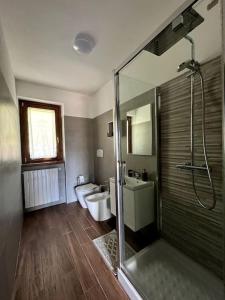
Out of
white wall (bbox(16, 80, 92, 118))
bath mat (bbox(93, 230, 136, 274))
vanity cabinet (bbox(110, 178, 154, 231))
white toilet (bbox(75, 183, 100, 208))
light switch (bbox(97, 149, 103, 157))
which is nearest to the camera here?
bath mat (bbox(93, 230, 136, 274))

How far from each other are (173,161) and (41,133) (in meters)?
2.44

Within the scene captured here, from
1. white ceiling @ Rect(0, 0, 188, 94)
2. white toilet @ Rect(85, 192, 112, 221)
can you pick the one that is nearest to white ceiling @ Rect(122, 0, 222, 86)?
white ceiling @ Rect(0, 0, 188, 94)

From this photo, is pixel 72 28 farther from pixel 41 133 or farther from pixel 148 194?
pixel 148 194

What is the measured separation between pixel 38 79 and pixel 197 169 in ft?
9.13

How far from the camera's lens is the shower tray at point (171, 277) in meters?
1.17

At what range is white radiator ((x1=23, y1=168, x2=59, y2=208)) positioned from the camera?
2578 mm

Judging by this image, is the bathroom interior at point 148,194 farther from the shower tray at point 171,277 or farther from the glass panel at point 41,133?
the glass panel at point 41,133

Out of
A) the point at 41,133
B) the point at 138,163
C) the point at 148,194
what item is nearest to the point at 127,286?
the point at 148,194

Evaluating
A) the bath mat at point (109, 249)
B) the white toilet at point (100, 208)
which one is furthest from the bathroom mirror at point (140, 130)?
the bath mat at point (109, 249)

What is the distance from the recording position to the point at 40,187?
2.70 metres

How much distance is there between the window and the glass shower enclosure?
5.74ft

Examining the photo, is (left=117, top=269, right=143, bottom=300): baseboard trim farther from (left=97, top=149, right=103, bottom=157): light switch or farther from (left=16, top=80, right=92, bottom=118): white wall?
(left=16, top=80, right=92, bottom=118): white wall

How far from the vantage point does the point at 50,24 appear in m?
1.38

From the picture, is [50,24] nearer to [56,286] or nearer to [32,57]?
[32,57]
